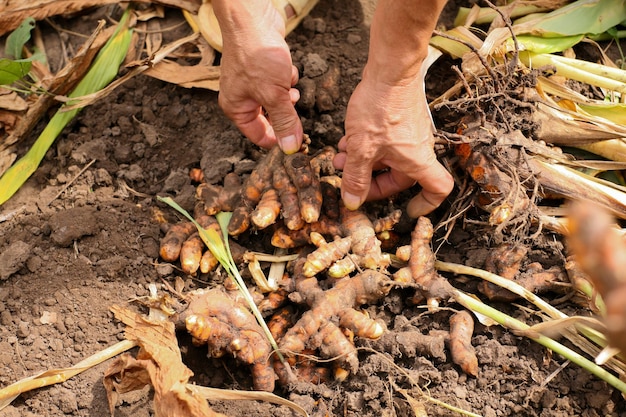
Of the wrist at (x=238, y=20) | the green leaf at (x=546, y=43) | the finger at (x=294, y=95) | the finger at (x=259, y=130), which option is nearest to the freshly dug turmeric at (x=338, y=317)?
the finger at (x=259, y=130)

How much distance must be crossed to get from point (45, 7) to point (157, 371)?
59.1 inches

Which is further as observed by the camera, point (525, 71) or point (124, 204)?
point (124, 204)

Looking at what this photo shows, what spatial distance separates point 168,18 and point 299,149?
922 millimetres

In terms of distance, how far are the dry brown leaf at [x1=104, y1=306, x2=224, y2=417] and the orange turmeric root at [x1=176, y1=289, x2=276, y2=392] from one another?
0.07 meters

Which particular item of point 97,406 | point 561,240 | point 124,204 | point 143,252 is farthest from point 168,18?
point 561,240

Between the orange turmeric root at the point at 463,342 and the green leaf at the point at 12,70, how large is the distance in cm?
150

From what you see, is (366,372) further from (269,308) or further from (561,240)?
(561,240)

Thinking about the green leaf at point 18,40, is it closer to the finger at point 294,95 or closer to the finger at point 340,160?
the finger at point 294,95

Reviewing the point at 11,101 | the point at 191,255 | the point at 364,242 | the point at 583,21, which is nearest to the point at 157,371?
the point at 191,255

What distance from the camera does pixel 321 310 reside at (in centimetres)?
153

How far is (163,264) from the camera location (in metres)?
1.70

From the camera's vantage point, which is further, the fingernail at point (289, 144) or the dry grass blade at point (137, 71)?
the dry grass blade at point (137, 71)

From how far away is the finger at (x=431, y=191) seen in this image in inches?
60.6

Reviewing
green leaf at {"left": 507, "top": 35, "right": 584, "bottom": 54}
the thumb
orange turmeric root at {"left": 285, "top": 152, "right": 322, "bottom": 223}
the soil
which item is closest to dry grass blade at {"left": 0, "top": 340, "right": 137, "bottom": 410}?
the soil
